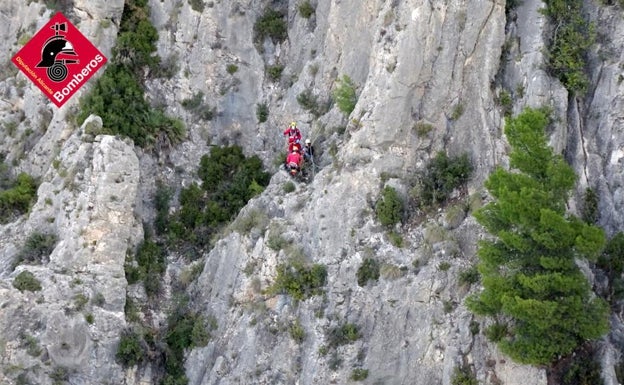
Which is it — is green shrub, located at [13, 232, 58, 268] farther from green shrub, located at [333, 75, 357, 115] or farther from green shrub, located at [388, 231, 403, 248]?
green shrub, located at [388, 231, 403, 248]

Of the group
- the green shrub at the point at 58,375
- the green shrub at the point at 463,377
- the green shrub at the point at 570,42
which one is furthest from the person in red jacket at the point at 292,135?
the green shrub at the point at 58,375

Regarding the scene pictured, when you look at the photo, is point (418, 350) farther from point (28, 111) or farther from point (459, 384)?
point (28, 111)

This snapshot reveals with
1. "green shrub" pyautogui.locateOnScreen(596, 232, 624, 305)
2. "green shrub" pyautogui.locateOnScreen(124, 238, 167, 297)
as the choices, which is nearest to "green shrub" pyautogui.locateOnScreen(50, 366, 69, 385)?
"green shrub" pyautogui.locateOnScreen(124, 238, 167, 297)

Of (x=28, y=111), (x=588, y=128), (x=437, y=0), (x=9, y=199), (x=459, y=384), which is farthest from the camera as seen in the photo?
(x=28, y=111)

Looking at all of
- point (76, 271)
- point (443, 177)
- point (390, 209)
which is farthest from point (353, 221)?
point (76, 271)

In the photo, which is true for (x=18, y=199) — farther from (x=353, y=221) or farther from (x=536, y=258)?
(x=536, y=258)

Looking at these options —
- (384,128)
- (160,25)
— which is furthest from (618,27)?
(160,25)
